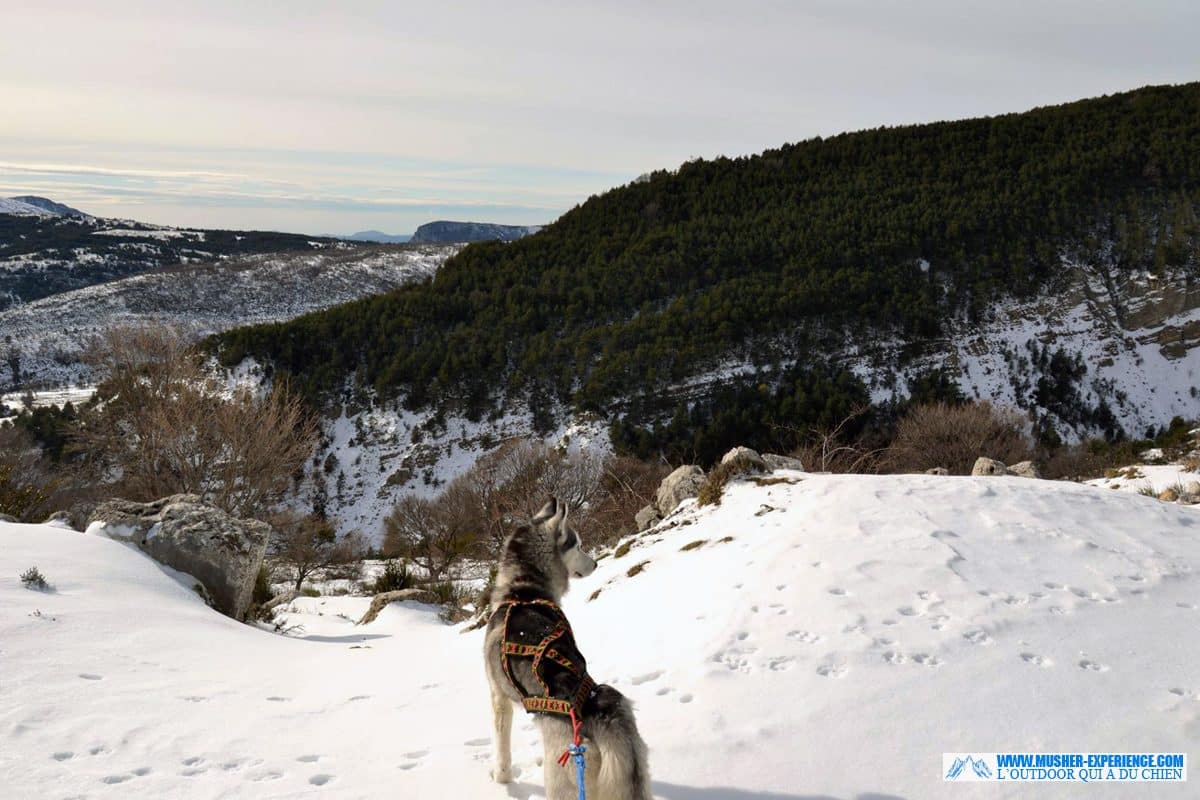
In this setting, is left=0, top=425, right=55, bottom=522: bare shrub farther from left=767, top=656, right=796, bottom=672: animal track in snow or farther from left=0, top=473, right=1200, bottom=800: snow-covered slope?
left=767, top=656, right=796, bottom=672: animal track in snow

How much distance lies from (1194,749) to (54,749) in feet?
22.1

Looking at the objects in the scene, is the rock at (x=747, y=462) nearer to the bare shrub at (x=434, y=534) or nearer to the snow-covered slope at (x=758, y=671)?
the snow-covered slope at (x=758, y=671)

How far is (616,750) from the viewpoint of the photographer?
10.1 ft

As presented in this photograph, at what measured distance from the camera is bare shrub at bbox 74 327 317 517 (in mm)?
21391

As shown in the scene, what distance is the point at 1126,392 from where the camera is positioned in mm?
46969

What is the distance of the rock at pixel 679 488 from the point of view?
39.6 ft

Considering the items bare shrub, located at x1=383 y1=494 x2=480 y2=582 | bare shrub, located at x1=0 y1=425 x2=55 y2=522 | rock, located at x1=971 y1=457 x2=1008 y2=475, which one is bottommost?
bare shrub, located at x1=383 y1=494 x2=480 y2=582

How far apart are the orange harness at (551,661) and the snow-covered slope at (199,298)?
84761mm

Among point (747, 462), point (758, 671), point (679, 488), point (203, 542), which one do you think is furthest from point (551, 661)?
point (679, 488)

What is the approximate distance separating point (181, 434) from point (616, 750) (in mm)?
23142

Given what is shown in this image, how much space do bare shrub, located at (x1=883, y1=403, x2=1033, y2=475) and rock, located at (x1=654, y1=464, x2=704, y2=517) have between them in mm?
15808

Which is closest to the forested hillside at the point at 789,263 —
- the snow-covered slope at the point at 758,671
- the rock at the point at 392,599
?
the rock at the point at 392,599

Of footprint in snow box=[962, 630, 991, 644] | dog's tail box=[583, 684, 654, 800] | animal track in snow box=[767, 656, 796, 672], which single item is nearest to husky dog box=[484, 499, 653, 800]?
dog's tail box=[583, 684, 654, 800]

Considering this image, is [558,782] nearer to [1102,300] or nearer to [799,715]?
[799,715]
